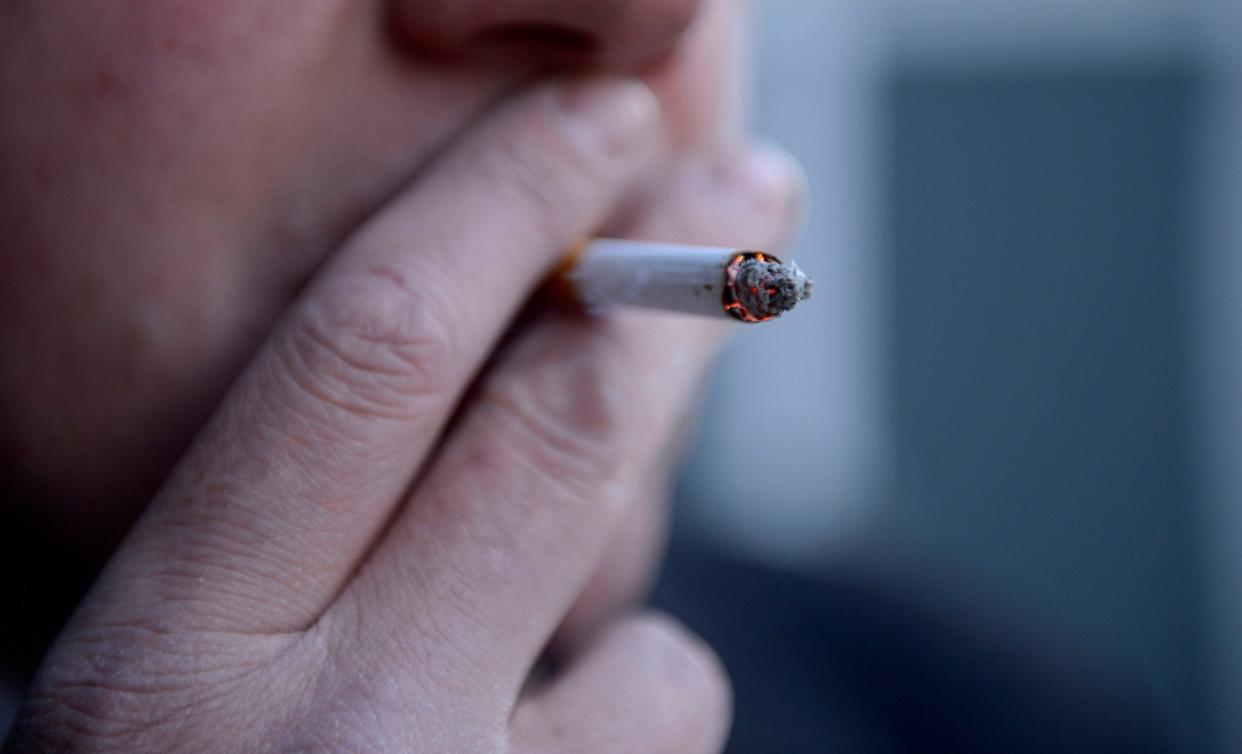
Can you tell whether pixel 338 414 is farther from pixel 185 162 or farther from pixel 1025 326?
pixel 1025 326

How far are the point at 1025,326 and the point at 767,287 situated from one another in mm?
2460

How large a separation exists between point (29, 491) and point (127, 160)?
9.3 inches

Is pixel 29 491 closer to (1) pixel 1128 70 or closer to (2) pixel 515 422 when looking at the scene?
(2) pixel 515 422

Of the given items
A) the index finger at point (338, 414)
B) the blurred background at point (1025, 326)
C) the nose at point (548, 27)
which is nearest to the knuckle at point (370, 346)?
the index finger at point (338, 414)

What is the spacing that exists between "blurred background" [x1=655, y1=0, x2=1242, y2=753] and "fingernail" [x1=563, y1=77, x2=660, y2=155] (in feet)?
6.32

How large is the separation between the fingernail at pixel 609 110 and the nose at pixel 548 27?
0.05 feet

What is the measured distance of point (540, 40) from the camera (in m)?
0.50

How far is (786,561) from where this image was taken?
1350 mm

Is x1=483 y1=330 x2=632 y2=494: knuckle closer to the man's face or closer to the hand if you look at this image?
the hand

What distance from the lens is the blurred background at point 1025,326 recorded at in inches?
95.5

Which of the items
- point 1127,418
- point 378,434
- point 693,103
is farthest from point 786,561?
point 1127,418

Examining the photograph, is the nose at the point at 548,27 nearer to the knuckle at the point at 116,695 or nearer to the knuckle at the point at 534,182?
the knuckle at the point at 534,182

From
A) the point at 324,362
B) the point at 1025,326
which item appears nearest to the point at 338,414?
the point at 324,362

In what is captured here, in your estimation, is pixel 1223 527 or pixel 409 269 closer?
pixel 409 269
